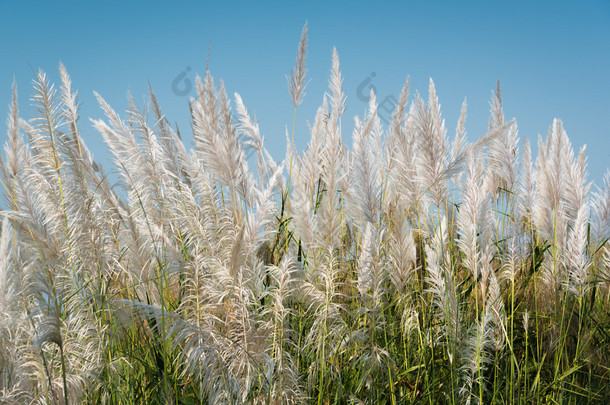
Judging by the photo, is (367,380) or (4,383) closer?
(4,383)

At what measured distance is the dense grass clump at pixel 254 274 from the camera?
1.88 m

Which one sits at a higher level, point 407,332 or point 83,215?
point 83,215

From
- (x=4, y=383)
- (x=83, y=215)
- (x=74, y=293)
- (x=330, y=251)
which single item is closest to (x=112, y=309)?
(x=74, y=293)

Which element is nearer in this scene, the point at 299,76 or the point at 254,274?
the point at 254,274

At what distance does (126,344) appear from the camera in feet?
7.74

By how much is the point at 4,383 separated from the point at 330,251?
1411mm

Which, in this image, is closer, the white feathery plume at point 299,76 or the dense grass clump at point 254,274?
the dense grass clump at point 254,274

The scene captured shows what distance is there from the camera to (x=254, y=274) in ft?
6.34

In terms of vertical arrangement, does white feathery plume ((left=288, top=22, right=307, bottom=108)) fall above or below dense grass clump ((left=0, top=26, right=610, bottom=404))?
above

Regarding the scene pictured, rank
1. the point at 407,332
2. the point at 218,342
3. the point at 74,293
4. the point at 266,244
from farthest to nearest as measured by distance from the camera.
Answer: the point at 266,244, the point at 407,332, the point at 74,293, the point at 218,342

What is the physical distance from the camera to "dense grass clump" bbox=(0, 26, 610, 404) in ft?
6.18

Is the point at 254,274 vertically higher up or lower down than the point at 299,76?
lower down

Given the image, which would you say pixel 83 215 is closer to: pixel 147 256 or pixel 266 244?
pixel 147 256

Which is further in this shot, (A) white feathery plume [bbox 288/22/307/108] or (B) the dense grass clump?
(A) white feathery plume [bbox 288/22/307/108]
